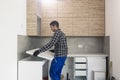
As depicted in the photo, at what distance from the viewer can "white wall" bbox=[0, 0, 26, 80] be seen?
3953mm

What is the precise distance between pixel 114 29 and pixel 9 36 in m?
2.45

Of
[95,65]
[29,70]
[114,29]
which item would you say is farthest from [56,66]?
[114,29]

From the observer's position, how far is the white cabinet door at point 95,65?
5387 millimetres

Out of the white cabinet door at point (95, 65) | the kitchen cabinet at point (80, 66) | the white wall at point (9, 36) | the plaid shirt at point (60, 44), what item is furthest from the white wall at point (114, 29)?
the white wall at point (9, 36)

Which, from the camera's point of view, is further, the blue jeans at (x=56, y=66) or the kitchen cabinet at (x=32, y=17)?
the kitchen cabinet at (x=32, y=17)

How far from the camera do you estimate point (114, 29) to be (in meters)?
4.74

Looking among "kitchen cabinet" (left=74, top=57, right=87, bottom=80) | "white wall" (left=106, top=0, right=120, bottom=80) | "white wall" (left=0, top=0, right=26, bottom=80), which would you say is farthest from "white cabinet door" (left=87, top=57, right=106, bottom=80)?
"white wall" (left=0, top=0, right=26, bottom=80)

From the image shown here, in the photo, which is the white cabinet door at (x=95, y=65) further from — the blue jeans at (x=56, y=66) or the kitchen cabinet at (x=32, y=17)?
the kitchen cabinet at (x=32, y=17)

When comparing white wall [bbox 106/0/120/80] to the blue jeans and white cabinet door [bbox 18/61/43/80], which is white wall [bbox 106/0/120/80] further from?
white cabinet door [bbox 18/61/43/80]

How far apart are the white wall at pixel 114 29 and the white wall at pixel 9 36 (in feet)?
7.32

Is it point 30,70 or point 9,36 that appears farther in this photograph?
point 30,70

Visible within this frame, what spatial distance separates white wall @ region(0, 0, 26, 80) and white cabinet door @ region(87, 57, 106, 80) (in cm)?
211

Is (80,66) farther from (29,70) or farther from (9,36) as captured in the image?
(9,36)

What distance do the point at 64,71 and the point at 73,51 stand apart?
688 millimetres
